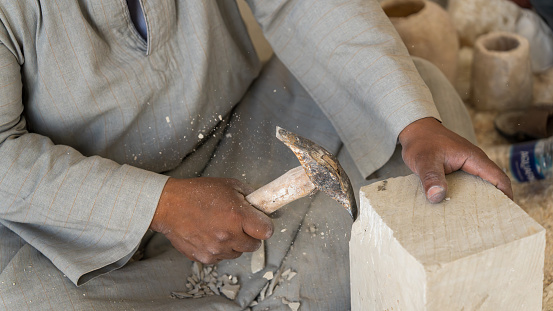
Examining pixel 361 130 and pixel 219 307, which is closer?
pixel 219 307

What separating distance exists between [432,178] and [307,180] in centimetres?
24

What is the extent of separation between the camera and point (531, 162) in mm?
1717

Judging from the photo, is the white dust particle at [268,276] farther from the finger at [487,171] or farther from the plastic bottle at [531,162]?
the plastic bottle at [531,162]

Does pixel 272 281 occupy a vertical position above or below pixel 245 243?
below

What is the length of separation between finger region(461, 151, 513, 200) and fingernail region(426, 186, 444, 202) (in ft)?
0.37

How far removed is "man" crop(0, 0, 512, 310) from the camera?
1120 mm

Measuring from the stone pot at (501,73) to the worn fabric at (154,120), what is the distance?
0.82 metres

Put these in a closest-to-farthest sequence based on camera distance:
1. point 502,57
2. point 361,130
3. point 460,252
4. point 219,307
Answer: point 460,252
point 219,307
point 361,130
point 502,57

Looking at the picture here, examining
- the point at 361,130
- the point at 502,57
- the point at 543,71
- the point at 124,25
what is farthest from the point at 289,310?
the point at 543,71

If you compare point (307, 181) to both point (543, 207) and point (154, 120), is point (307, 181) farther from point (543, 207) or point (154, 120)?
point (543, 207)

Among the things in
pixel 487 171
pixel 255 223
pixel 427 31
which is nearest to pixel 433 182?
pixel 487 171

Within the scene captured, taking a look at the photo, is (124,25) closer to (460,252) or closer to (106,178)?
(106,178)

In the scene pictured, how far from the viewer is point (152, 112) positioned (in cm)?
132

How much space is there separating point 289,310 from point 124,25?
736 millimetres
